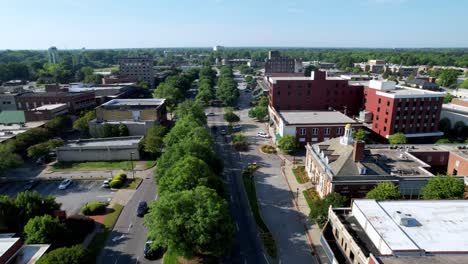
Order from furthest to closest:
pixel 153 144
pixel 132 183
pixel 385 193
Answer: pixel 153 144 → pixel 132 183 → pixel 385 193

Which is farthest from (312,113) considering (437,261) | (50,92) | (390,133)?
(50,92)

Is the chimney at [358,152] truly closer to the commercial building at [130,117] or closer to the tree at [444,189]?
the tree at [444,189]

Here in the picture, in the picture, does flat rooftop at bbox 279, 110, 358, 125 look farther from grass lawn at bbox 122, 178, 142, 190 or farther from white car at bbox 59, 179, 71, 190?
white car at bbox 59, 179, 71, 190

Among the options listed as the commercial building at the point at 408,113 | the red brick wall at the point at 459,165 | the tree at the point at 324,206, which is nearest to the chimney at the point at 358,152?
the tree at the point at 324,206

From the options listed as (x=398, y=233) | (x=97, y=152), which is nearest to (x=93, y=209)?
(x=97, y=152)

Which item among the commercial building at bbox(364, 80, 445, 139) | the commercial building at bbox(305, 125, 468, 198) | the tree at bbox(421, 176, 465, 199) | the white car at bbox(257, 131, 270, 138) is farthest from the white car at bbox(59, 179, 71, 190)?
the commercial building at bbox(364, 80, 445, 139)

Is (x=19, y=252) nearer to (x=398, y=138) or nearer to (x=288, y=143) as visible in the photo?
(x=288, y=143)

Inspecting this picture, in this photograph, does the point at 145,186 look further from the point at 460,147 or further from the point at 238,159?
the point at 460,147
